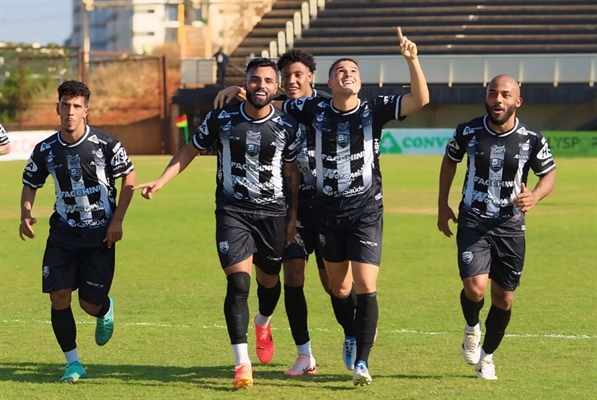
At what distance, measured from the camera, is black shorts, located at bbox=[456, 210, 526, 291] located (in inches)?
308

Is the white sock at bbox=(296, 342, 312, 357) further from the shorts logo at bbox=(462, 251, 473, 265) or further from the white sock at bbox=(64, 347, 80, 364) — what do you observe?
the white sock at bbox=(64, 347, 80, 364)

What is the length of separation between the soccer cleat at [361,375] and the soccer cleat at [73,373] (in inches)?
73.1

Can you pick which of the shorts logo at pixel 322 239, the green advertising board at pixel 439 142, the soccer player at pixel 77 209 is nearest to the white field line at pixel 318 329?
the shorts logo at pixel 322 239

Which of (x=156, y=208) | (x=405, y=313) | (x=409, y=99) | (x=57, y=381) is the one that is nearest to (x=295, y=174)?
(x=409, y=99)

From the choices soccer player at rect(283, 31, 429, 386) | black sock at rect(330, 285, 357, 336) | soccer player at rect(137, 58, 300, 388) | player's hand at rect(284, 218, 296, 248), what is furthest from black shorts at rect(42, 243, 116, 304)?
black sock at rect(330, 285, 357, 336)

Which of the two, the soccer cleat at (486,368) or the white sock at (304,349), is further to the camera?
the white sock at (304,349)

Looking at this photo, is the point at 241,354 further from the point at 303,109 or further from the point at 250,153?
the point at 303,109

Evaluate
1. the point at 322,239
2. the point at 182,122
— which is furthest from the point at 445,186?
the point at 182,122

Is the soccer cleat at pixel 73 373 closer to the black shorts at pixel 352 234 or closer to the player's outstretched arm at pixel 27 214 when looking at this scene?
the player's outstretched arm at pixel 27 214

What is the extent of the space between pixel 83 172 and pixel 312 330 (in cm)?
302

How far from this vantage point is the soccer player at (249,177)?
7.63 metres

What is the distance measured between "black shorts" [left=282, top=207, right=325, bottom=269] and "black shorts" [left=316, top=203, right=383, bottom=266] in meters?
0.27

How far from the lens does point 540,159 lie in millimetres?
7922

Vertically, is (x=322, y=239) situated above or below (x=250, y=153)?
below
